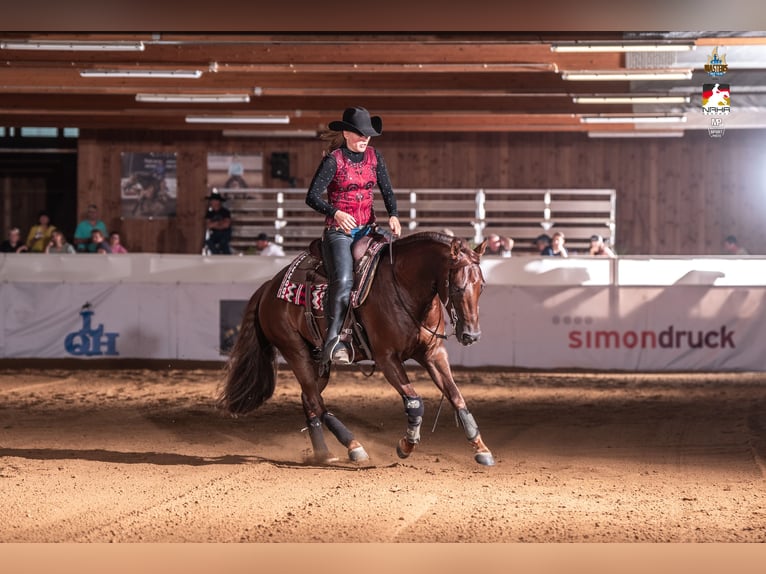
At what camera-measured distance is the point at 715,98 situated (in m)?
17.9

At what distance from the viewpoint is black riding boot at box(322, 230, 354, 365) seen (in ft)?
25.3

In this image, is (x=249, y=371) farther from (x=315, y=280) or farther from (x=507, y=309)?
(x=507, y=309)

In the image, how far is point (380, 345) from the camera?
7.65m

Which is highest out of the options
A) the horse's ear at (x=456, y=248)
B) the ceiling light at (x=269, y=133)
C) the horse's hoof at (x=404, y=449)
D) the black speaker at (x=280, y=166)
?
the ceiling light at (x=269, y=133)

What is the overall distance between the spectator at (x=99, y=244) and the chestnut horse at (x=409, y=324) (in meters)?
11.2

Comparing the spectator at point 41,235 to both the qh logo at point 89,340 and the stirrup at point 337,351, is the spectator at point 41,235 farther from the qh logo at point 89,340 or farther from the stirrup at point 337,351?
the stirrup at point 337,351

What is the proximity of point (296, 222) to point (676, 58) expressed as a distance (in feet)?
37.9

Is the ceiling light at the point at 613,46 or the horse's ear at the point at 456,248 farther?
the ceiling light at the point at 613,46

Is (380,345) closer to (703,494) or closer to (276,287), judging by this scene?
(276,287)

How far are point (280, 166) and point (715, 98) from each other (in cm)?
1073

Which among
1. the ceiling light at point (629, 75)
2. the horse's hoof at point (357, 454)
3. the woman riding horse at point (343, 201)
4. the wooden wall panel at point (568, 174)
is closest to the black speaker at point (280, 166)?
the wooden wall panel at point (568, 174)

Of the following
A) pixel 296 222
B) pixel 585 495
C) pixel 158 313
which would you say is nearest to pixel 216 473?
pixel 585 495

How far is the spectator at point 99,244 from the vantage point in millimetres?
18969

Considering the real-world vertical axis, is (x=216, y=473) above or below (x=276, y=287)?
below
